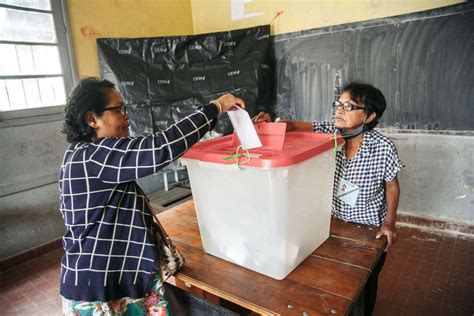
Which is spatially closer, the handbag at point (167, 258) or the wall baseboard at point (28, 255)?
the handbag at point (167, 258)

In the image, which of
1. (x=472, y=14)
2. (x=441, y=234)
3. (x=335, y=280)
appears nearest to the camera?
(x=335, y=280)

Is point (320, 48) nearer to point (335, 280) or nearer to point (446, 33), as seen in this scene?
point (446, 33)

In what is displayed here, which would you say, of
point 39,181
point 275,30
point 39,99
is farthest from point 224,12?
point 39,181

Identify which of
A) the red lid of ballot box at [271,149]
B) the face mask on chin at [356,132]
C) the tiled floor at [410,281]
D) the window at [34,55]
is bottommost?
the tiled floor at [410,281]

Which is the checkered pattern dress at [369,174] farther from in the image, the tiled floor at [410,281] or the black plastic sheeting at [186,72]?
the black plastic sheeting at [186,72]

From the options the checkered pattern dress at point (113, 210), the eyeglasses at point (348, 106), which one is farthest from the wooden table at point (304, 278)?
the eyeglasses at point (348, 106)

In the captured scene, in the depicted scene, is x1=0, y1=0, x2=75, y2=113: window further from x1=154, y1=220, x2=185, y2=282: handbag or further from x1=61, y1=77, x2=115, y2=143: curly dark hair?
x1=154, y1=220, x2=185, y2=282: handbag

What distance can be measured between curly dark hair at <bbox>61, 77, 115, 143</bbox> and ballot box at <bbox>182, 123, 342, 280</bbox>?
0.33m

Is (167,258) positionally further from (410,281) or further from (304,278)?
(410,281)

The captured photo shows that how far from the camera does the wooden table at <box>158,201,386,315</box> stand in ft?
2.78

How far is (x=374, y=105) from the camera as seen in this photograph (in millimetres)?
1429

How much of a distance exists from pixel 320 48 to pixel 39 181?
9.35 feet

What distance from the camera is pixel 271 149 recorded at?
0.97 metres

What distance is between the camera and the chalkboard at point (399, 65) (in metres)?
2.45
